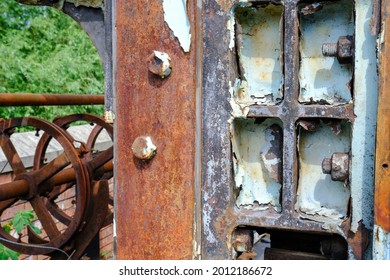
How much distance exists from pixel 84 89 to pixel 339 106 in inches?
384

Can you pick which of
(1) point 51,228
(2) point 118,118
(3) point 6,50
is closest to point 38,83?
(3) point 6,50

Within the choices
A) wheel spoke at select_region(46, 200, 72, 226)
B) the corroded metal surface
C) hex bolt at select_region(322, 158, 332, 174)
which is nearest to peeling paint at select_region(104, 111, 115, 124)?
the corroded metal surface

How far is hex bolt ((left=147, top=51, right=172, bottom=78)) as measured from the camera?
1.46 m

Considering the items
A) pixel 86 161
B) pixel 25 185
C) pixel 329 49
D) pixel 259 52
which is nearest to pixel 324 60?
pixel 329 49

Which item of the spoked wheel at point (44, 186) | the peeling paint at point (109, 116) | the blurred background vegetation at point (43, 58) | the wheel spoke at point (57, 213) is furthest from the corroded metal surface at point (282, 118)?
the blurred background vegetation at point (43, 58)

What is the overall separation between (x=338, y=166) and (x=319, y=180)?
9 cm

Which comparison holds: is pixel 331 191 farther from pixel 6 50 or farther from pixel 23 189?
pixel 6 50

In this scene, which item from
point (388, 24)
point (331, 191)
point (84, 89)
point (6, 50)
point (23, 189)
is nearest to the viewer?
point (388, 24)

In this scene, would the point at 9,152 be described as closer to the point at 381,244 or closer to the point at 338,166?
the point at 338,166

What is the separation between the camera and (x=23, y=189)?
322 centimetres

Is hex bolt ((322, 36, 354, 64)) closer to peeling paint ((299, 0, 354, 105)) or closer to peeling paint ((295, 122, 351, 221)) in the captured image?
peeling paint ((299, 0, 354, 105))

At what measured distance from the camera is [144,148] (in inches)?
58.0

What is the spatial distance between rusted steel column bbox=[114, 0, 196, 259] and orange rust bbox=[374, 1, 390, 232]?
1.52 ft

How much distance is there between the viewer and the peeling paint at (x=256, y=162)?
1485 mm
